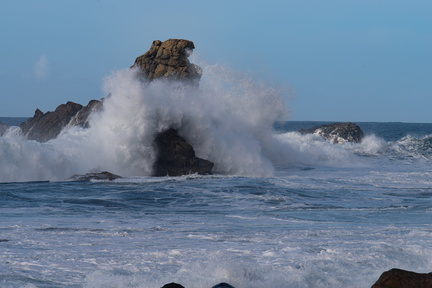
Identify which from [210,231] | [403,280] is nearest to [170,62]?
[210,231]

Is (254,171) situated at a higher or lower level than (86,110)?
lower

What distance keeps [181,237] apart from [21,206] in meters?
4.38

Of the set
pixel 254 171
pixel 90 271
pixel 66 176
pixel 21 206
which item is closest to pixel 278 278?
pixel 90 271

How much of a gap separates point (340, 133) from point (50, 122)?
55.4ft

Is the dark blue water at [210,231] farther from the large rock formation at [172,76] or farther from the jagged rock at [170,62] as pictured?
the jagged rock at [170,62]

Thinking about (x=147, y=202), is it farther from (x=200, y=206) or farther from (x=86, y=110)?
(x=86, y=110)

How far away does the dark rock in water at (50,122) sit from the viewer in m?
31.0

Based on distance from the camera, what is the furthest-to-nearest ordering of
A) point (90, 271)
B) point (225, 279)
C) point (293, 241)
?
point (293, 241) → point (90, 271) → point (225, 279)

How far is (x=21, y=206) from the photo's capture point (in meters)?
12.5

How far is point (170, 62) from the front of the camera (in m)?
21.5

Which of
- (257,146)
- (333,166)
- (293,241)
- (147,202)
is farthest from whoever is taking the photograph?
(333,166)

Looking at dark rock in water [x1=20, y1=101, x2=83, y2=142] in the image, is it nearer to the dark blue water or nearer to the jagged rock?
the jagged rock

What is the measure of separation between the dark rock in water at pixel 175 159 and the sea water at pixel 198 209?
0.37m

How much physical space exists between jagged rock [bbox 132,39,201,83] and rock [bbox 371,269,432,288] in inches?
634
